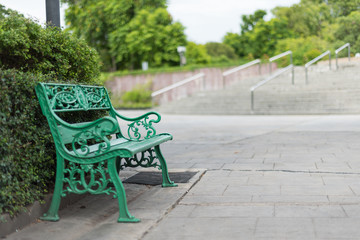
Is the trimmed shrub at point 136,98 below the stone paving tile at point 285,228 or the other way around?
the other way around

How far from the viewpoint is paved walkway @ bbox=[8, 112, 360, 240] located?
3338mm

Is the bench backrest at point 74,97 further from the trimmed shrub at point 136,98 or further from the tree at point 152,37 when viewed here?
the tree at point 152,37

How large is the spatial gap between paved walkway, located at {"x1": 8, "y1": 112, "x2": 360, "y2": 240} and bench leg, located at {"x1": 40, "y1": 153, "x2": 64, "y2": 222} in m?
0.08

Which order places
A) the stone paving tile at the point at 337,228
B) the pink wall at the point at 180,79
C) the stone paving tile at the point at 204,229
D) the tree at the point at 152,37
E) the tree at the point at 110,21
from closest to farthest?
the stone paving tile at the point at 337,228, the stone paving tile at the point at 204,229, the pink wall at the point at 180,79, the tree at the point at 152,37, the tree at the point at 110,21

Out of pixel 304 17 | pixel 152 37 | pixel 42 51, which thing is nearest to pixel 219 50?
pixel 304 17

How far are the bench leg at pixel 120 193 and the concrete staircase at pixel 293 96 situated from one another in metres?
14.5

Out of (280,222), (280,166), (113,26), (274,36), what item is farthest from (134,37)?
(280,222)

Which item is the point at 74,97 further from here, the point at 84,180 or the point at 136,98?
the point at 136,98

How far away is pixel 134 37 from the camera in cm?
3553

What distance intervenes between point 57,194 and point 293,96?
1606cm

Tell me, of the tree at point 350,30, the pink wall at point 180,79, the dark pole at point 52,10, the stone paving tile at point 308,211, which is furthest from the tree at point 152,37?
the stone paving tile at point 308,211

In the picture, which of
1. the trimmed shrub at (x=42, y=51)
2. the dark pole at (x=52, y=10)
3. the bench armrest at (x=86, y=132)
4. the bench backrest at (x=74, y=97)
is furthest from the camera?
the dark pole at (x=52, y=10)

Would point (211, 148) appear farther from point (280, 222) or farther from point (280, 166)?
point (280, 222)

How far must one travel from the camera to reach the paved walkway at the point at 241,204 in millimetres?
3338
